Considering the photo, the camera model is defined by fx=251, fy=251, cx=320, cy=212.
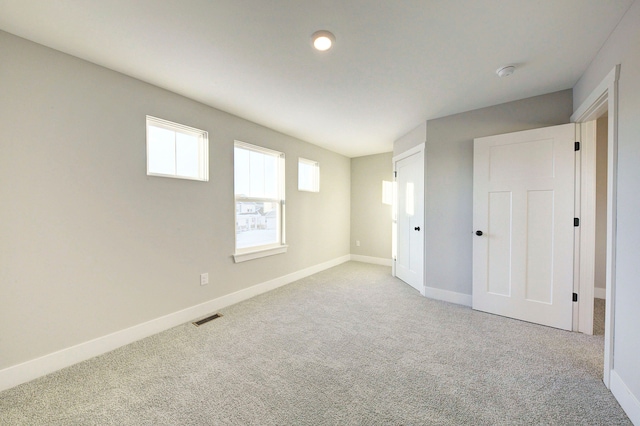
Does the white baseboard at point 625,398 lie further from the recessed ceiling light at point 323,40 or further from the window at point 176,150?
the window at point 176,150

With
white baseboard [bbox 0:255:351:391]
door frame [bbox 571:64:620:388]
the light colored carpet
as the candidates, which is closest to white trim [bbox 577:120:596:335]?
the light colored carpet

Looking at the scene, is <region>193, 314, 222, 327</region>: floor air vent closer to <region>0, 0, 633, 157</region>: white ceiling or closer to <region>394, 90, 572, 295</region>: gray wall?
<region>0, 0, 633, 157</region>: white ceiling

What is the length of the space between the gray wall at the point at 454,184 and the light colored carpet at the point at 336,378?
2.22 ft

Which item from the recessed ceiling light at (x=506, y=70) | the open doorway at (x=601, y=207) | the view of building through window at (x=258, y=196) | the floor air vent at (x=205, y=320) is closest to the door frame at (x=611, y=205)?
the recessed ceiling light at (x=506, y=70)

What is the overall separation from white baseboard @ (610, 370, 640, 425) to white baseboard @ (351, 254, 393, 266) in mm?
3672

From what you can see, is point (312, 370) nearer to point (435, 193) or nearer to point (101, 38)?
point (435, 193)

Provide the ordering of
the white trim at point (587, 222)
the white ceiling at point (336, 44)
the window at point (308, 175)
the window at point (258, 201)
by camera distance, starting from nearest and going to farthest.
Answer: the white ceiling at point (336, 44)
the white trim at point (587, 222)
the window at point (258, 201)
the window at point (308, 175)

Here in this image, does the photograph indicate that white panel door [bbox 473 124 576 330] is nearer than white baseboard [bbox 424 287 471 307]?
Yes

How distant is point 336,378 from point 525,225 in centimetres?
249

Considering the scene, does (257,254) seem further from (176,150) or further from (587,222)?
(587,222)

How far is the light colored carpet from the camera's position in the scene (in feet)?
4.88

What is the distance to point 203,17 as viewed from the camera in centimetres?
158

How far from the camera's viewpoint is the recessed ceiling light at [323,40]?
171cm

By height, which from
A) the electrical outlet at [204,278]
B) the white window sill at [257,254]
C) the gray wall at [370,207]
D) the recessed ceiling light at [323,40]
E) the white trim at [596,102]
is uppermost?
the recessed ceiling light at [323,40]
